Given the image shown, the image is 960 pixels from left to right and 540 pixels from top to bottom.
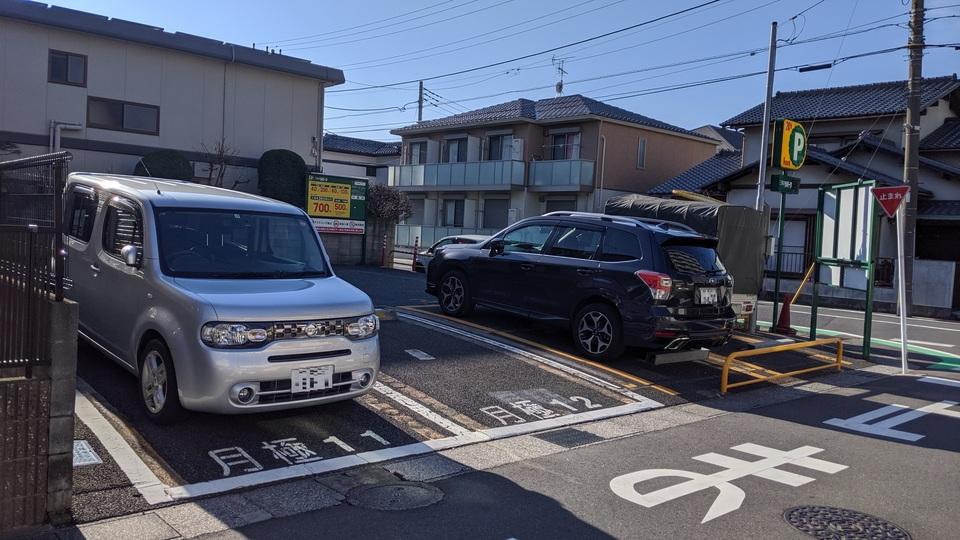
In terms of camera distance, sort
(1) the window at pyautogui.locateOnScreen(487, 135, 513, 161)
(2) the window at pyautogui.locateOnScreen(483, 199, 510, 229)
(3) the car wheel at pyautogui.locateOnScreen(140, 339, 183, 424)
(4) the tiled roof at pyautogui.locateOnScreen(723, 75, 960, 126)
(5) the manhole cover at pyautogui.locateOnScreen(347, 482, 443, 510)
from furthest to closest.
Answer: (2) the window at pyautogui.locateOnScreen(483, 199, 510, 229)
(1) the window at pyautogui.locateOnScreen(487, 135, 513, 161)
(4) the tiled roof at pyautogui.locateOnScreen(723, 75, 960, 126)
(3) the car wheel at pyautogui.locateOnScreen(140, 339, 183, 424)
(5) the manhole cover at pyautogui.locateOnScreen(347, 482, 443, 510)

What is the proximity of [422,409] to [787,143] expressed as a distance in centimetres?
965

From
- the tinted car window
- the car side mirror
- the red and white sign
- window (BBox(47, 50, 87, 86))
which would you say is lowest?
the car side mirror

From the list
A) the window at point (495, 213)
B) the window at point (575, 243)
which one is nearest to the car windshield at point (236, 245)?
the window at point (575, 243)

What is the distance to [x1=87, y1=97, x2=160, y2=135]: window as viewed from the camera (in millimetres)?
17062

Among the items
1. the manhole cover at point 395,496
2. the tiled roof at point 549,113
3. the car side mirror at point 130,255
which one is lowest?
the manhole cover at point 395,496

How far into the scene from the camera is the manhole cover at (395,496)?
15.1 ft

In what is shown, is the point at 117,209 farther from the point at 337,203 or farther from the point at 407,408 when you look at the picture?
the point at 337,203

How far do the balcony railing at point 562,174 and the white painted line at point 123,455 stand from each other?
24.3 metres

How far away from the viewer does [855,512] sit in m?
4.81

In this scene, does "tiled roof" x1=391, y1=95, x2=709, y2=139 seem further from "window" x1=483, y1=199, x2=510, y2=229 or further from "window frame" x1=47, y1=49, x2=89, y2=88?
"window frame" x1=47, y1=49, x2=89, y2=88

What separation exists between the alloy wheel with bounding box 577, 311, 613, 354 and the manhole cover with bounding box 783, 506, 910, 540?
13.5ft

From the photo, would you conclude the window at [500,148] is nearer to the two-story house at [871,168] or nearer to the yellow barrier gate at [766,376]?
the two-story house at [871,168]

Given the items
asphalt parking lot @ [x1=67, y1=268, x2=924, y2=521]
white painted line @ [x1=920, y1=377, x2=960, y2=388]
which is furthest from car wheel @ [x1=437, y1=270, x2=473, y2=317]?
white painted line @ [x1=920, y1=377, x2=960, y2=388]

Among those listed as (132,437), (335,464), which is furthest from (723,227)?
(132,437)
